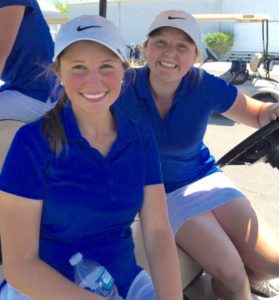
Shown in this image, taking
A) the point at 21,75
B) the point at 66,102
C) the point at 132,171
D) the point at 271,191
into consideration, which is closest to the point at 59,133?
the point at 66,102

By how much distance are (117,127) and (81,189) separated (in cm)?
27

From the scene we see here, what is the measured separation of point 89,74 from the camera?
145cm

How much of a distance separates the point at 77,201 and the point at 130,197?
0.18 m

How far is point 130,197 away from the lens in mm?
1523

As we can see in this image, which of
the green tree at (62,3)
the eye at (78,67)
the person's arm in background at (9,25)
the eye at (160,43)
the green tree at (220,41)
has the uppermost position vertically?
the person's arm in background at (9,25)

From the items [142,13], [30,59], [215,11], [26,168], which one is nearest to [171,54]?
[30,59]

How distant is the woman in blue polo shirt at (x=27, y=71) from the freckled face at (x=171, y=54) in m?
0.50

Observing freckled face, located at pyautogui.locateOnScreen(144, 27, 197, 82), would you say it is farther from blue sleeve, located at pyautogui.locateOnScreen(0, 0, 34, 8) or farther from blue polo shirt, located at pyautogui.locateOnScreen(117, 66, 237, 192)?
blue sleeve, located at pyautogui.locateOnScreen(0, 0, 34, 8)

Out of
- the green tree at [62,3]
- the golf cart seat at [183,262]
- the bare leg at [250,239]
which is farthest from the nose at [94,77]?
the green tree at [62,3]

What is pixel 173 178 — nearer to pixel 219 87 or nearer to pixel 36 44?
pixel 219 87

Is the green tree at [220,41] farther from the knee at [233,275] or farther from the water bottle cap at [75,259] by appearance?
the water bottle cap at [75,259]

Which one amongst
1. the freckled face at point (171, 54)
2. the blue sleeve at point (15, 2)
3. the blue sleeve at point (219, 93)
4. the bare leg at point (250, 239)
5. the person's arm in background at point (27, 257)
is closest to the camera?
the person's arm in background at point (27, 257)

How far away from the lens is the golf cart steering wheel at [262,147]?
1974 millimetres

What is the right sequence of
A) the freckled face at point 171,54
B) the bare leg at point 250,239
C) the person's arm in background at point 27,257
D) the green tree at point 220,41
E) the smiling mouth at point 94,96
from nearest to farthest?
the person's arm in background at point 27,257 → the smiling mouth at point 94,96 → the bare leg at point 250,239 → the freckled face at point 171,54 → the green tree at point 220,41
